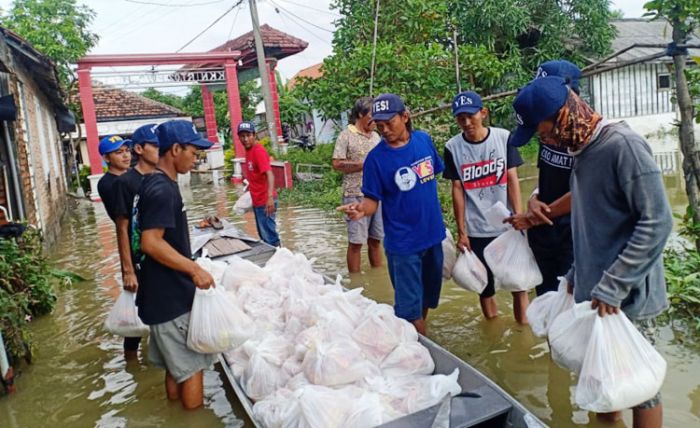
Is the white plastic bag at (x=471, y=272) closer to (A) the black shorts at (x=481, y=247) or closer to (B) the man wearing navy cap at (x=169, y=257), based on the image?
(A) the black shorts at (x=481, y=247)

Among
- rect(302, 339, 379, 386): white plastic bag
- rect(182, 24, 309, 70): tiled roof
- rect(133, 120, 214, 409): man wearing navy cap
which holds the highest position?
rect(182, 24, 309, 70): tiled roof

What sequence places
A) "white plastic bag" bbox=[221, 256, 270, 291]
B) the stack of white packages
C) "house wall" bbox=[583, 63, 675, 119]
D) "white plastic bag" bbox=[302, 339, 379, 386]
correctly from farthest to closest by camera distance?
"house wall" bbox=[583, 63, 675, 119]
"white plastic bag" bbox=[221, 256, 270, 291]
"white plastic bag" bbox=[302, 339, 379, 386]
the stack of white packages

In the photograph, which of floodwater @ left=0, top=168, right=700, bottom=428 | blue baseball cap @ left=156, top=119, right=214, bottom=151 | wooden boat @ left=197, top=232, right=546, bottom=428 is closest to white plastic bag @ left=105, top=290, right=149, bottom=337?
floodwater @ left=0, top=168, right=700, bottom=428

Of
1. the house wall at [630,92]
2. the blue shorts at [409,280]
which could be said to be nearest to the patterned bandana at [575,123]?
the blue shorts at [409,280]

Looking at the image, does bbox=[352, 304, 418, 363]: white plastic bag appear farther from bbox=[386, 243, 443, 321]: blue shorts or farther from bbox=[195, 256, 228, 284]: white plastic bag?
bbox=[195, 256, 228, 284]: white plastic bag

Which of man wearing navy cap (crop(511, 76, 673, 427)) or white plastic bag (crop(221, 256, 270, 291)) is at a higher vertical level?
man wearing navy cap (crop(511, 76, 673, 427))

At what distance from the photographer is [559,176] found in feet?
10.7

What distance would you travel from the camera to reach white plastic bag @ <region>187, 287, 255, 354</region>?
3119 millimetres

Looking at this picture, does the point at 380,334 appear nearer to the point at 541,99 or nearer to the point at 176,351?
the point at 176,351

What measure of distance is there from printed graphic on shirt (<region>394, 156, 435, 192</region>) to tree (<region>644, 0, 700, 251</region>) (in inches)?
74.8

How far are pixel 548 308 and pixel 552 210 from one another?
24.7 inches

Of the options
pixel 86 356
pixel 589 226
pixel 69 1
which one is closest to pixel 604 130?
pixel 589 226

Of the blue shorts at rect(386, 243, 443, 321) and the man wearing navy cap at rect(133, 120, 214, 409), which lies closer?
the man wearing navy cap at rect(133, 120, 214, 409)

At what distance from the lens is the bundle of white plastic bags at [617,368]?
213cm
